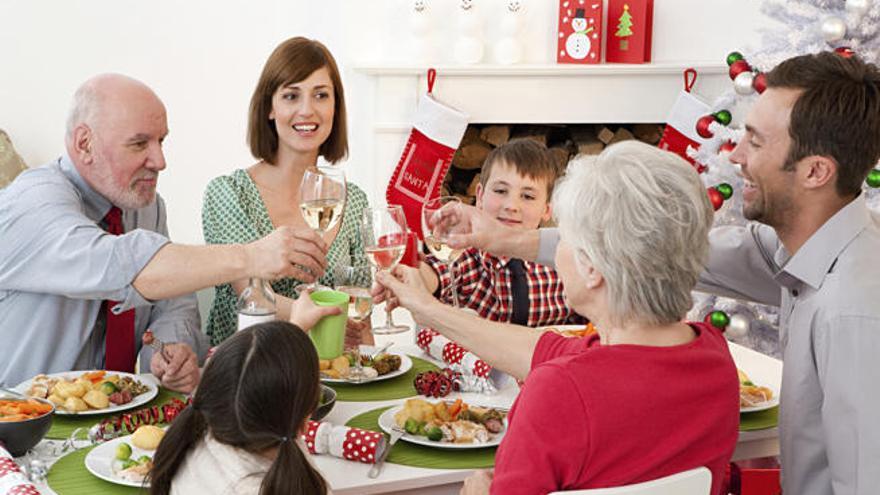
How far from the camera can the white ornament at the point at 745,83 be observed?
142 inches

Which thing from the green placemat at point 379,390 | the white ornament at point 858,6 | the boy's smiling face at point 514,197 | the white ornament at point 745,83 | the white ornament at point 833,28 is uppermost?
the white ornament at point 858,6

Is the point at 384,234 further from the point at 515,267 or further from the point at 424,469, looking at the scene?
the point at 515,267

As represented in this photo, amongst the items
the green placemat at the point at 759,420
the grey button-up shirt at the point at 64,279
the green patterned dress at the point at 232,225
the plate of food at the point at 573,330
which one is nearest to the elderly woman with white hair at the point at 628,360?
the green placemat at the point at 759,420

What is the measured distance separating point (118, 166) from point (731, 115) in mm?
2686

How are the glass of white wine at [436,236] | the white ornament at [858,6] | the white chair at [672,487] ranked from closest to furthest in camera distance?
the white chair at [672,487], the glass of white wine at [436,236], the white ornament at [858,6]

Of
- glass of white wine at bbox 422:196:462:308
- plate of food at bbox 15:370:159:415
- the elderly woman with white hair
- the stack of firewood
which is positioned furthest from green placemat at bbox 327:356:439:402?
the stack of firewood

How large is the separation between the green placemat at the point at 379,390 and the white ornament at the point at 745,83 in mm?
2096

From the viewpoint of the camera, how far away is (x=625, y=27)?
449 centimetres

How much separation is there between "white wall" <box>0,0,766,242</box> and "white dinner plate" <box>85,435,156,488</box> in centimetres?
299

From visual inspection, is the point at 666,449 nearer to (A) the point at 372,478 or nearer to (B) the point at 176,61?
(A) the point at 372,478

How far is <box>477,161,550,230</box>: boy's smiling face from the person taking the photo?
2.91 meters

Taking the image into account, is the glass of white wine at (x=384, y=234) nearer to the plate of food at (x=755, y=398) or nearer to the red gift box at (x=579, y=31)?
the plate of food at (x=755, y=398)

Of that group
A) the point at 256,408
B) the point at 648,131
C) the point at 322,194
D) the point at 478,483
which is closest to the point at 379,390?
the point at 322,194

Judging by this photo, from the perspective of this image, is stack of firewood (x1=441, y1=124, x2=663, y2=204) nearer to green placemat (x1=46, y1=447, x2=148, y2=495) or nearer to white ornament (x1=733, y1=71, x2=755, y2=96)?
white ornament (x1=733, y1=71, x2=755, y2=96)
